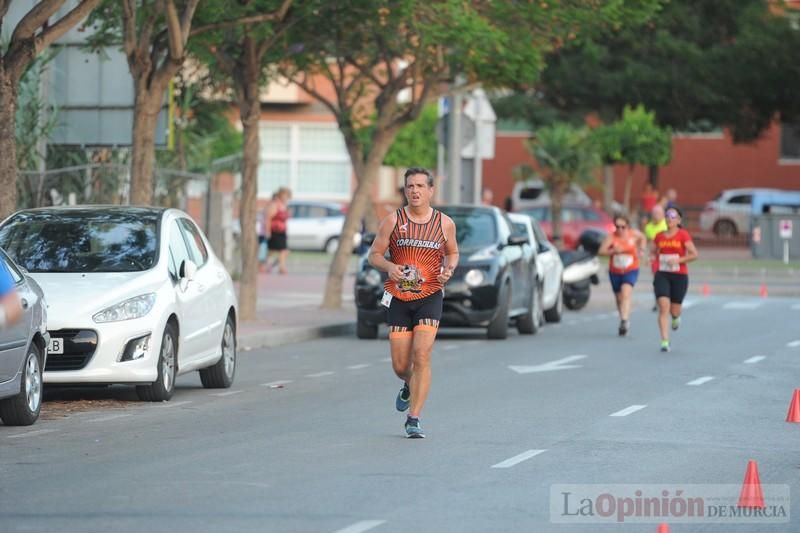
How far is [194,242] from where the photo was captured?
55.1ft

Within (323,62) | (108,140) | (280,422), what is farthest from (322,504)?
(323,62)

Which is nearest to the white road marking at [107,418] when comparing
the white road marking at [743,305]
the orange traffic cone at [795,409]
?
the orange traffic cone at [795,409]

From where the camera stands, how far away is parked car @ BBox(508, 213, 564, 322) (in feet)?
88.7

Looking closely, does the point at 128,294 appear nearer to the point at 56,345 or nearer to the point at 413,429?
the point at 56,345

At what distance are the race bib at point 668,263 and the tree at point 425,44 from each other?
3.78m

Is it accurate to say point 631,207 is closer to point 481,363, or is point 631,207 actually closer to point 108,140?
point 108,140

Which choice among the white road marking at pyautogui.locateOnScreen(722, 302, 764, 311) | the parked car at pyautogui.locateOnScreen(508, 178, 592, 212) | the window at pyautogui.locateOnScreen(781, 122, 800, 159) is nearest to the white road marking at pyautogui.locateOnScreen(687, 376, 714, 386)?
the white road marking at pyautogui.locateOnScreen(722, 302, 764, 311)

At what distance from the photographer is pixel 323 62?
1129 inches

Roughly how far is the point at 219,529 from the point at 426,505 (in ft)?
4.21

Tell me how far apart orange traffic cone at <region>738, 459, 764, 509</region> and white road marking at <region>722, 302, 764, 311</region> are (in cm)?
2287

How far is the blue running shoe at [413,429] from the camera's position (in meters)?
12.5

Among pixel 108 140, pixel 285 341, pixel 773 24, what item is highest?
pixel 773 24

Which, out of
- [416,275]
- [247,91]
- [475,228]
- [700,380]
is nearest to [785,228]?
[475,228]

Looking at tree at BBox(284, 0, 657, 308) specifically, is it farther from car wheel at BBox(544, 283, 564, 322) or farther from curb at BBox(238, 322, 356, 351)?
car wheel at BBox(544, 283, 564, 322)
